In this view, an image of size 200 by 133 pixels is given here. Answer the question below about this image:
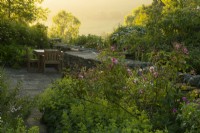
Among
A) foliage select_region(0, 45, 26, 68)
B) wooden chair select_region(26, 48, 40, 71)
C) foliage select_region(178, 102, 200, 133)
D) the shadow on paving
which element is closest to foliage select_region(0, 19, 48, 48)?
foliage select_region(0, 45, 26, 68)

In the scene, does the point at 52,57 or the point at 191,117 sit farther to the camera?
the point at 52,57

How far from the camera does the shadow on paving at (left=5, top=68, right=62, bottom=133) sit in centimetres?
677

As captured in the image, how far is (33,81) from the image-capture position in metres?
11.8

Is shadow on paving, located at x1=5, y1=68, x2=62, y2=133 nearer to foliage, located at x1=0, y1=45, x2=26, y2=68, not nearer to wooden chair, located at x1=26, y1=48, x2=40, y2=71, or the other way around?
wooden chair, located at x1=26, y1=48, x2=40, y2=71

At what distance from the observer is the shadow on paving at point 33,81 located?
6768 millimetres

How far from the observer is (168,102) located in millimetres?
5441

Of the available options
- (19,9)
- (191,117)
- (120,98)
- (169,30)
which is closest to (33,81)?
(169,30)

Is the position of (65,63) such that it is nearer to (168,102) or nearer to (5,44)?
(5,44)

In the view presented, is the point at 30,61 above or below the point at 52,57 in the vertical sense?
below

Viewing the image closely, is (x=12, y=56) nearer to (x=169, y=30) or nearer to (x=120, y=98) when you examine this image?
(x=169, y=30)

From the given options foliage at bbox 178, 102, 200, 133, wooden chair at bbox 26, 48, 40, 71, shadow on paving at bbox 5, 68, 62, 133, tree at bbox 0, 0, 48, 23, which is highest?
tree at bbox 0, 0, 48, 23

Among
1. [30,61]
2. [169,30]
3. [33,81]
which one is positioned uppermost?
[169,30]

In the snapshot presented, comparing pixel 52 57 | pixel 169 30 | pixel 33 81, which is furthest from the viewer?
pixel 52 57

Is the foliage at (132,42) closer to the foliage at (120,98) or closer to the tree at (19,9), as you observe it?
the foliage at (120,98)
